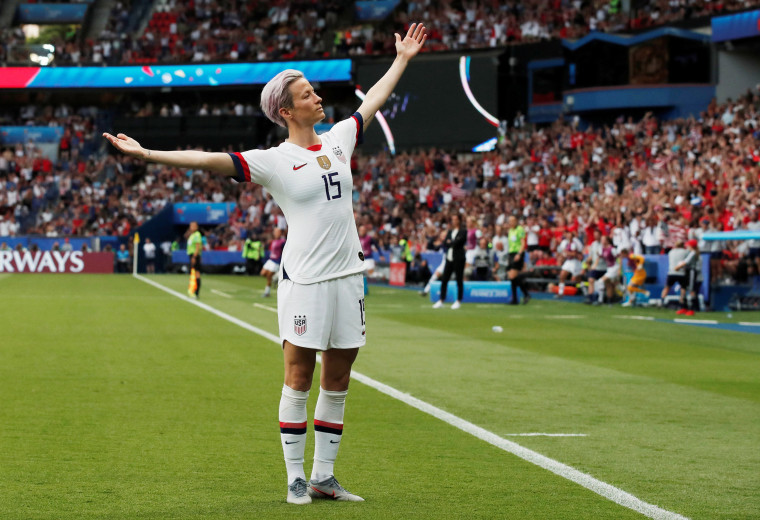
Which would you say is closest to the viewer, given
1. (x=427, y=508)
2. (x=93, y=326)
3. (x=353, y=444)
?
(x=427, y=508)

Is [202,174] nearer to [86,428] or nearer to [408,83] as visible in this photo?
[408,83]

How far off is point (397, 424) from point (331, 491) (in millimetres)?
2839

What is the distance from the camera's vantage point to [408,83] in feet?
163

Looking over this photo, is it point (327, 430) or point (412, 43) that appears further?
point (412, 43)

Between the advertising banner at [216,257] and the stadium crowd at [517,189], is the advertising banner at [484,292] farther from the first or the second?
the advertising banner at [216,257]

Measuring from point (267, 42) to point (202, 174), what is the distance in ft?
25.7

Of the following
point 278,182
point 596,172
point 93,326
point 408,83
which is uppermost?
point 408,83

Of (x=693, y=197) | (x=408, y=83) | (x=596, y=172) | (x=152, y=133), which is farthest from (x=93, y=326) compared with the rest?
(x=152, y=133)

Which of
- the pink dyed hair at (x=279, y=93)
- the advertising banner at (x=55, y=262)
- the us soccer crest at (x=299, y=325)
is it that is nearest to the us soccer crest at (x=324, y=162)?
the pink dyed hair at (x=279, y=93)

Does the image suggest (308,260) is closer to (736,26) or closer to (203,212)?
(736,26)

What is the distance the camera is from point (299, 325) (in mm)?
5832

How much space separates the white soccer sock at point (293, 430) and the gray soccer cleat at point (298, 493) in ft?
0.10

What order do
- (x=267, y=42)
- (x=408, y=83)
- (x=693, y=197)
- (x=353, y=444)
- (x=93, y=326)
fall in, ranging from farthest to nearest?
(x=267, y=42) → (x=408, y=83) → (x=693, y=197) → (x=93, y=326) → (x=353, y=444)

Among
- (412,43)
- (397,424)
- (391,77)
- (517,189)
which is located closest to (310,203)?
(391,77)
